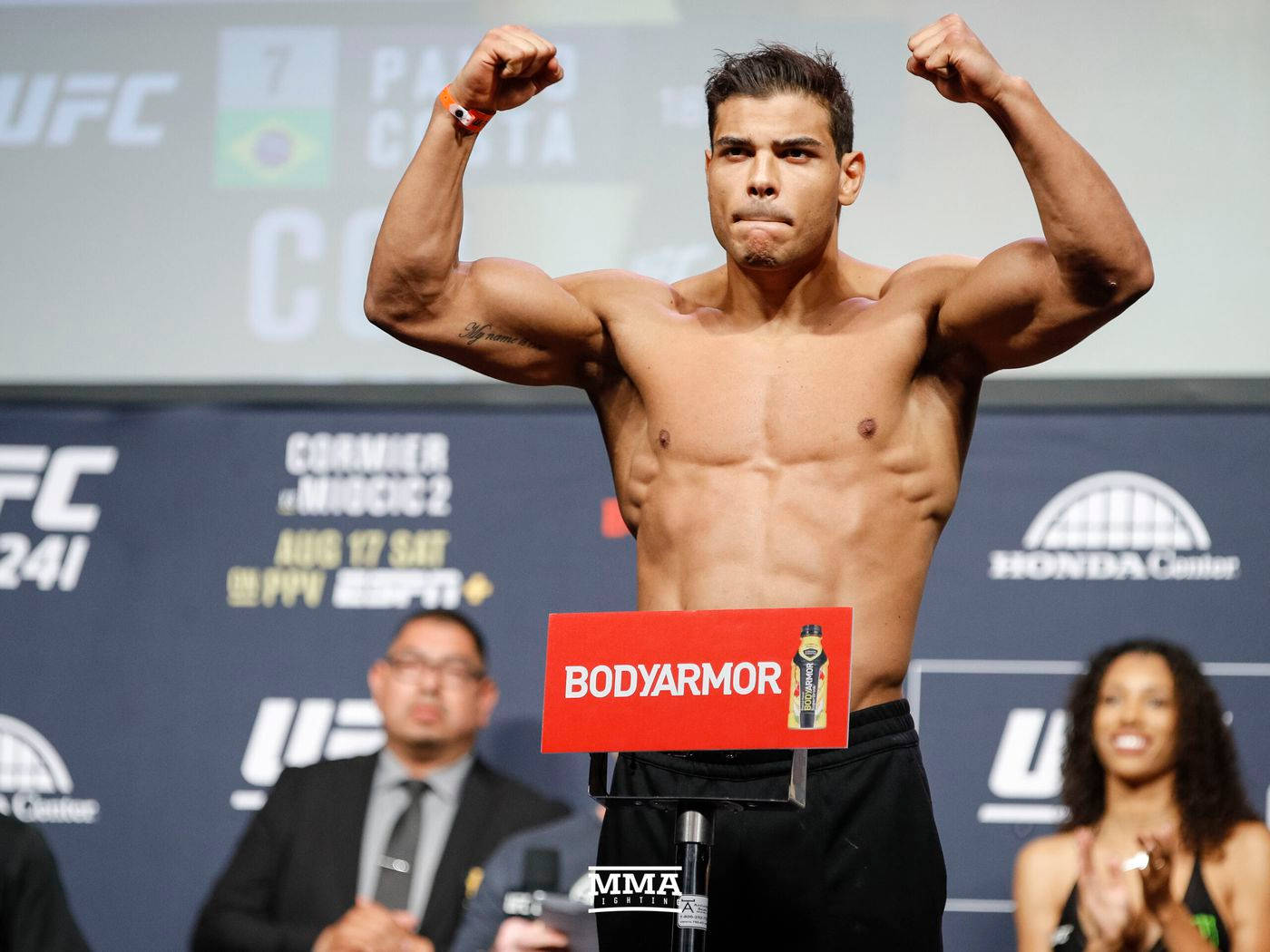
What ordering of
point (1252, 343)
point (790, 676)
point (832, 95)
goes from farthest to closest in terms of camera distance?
1. point (1252, 343)
2. point (832, 95)
3. point (790, 676)

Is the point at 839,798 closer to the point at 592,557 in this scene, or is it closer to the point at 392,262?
the point at 392,262

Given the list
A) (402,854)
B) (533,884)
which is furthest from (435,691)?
(533,884)

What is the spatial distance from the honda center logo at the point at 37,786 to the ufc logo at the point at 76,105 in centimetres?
148

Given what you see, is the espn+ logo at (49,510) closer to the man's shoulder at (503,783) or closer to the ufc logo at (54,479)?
the ufc logo at (54,479)

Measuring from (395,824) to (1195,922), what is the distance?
1.67m

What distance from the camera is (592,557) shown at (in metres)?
4.05

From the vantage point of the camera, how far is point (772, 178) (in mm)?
2256

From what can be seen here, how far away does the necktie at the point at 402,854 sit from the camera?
12.5 ft

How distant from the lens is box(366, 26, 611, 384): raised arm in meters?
2.27

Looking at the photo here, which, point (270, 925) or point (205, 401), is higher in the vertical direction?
point (205, 401)

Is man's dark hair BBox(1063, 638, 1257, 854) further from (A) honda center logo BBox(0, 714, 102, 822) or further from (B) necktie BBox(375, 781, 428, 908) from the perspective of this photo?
(A) honda center logo BBox(0, 714, 102, 822)

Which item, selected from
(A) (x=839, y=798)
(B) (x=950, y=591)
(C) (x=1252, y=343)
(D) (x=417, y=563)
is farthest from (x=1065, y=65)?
(A) (x=839, y=798)

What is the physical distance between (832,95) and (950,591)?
1802mm

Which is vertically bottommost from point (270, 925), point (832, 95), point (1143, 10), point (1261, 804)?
point (270, 925)
